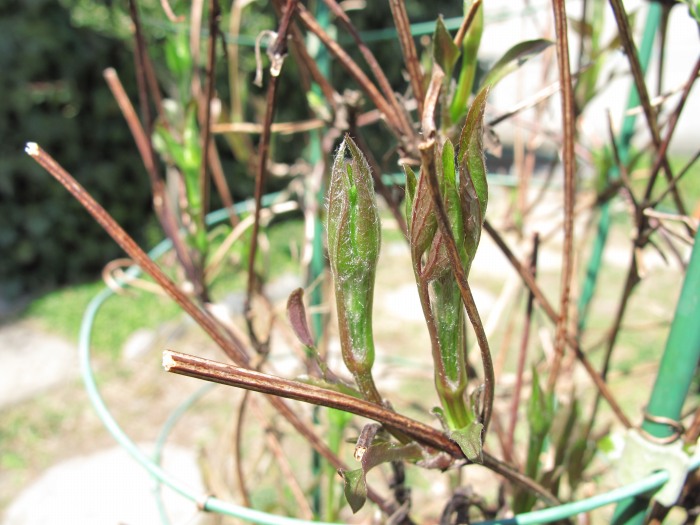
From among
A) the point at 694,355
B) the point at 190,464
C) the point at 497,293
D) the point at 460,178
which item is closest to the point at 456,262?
the point at 460,178

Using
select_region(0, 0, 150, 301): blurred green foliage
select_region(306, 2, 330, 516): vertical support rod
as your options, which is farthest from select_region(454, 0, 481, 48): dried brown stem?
select_region(0, 0, 150, 301): blurred green foliage

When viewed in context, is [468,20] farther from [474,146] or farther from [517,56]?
[474,146]

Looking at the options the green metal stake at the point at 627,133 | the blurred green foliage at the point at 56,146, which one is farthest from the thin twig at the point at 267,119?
the blurred green foliage at the point at 56,146

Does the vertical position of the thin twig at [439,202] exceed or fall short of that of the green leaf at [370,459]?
it exceeds it

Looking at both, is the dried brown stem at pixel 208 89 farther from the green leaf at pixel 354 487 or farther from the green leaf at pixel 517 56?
the green leaf at pixel 354 487

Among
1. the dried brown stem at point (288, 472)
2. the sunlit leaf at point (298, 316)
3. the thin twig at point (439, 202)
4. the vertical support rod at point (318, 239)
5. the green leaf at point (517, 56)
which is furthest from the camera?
the vertical support rod at point (318, 239)

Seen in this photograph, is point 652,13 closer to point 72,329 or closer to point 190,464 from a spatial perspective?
point 190,464
